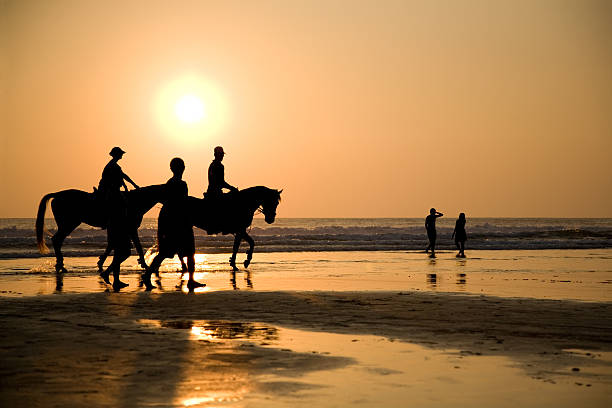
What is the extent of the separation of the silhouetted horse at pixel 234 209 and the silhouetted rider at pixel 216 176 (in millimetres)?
221

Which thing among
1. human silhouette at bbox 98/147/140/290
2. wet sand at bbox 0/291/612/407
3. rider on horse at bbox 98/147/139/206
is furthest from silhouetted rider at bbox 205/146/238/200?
wet sand at bbox 0/291/612/407

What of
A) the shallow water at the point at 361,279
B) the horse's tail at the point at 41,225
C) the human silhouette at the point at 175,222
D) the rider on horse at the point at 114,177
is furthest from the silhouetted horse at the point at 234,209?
the human silhouette at the point at 175,222

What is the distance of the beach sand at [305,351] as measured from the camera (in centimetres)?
639

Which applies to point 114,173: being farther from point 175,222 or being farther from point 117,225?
point 175,222

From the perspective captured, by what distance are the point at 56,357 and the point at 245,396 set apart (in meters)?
2.54

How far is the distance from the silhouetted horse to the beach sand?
20.7 feet

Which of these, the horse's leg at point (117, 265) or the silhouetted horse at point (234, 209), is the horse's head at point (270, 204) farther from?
the horse's leg at point (117, 265)

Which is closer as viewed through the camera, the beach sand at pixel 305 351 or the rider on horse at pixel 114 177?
the beach sand at pixel 305 351

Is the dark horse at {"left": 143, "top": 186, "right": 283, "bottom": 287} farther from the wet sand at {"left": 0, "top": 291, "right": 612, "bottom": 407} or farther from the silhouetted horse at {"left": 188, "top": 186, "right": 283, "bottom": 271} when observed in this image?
the wet sand at {"left": 0, "top": 291, "right": 612, "bottom": 407}

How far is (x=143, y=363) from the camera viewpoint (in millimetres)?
7641

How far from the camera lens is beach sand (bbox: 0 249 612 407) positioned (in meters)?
6.39

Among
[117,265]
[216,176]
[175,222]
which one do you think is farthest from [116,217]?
[216,176]

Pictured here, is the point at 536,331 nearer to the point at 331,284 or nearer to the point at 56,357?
the point at 56,357

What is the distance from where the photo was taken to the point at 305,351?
333 inches
